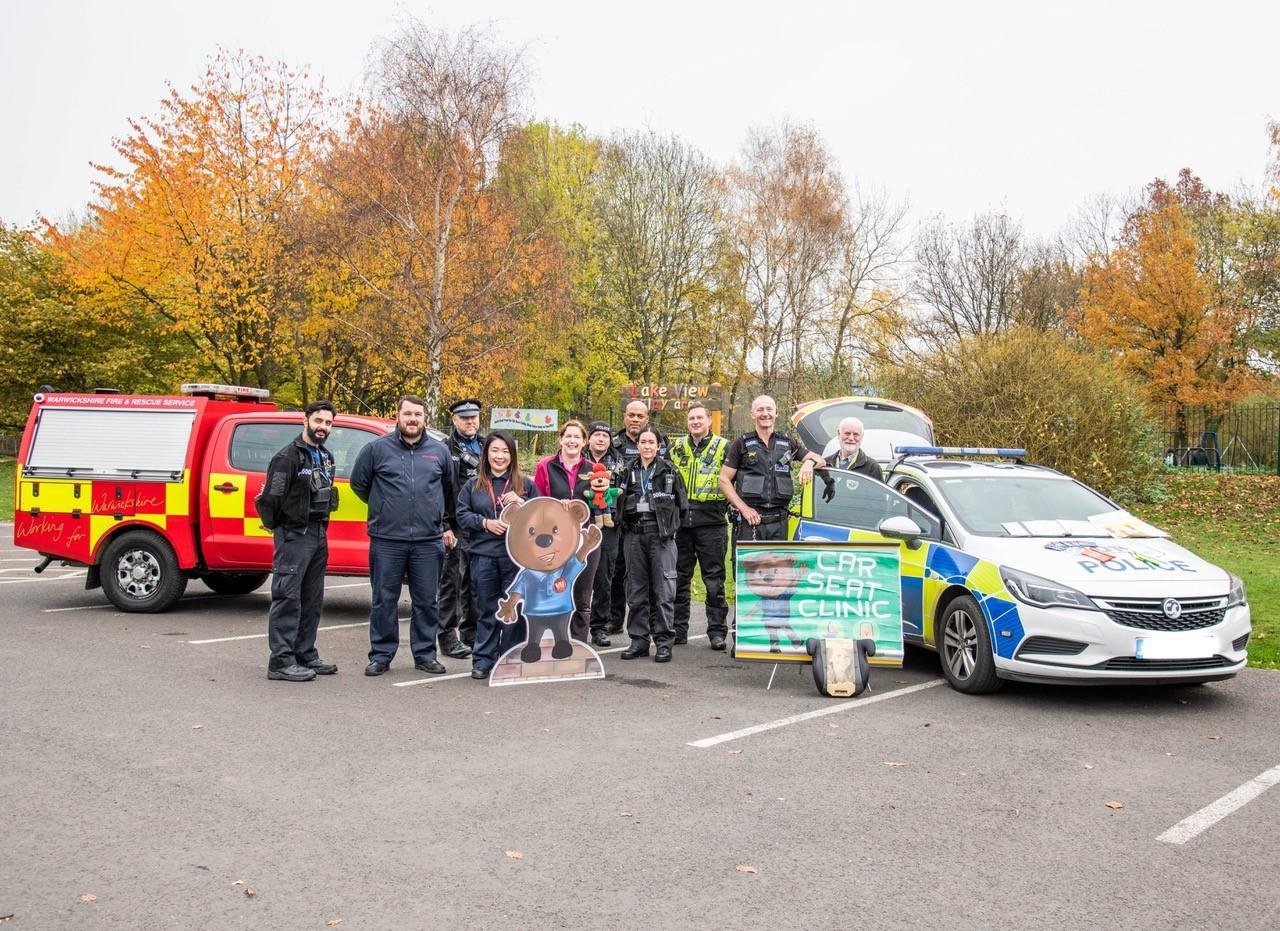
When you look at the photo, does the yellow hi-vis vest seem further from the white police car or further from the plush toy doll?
the white police car

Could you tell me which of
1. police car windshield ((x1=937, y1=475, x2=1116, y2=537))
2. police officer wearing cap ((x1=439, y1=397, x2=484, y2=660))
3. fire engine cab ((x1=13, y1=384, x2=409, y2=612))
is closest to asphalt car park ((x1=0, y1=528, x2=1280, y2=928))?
police officer wearing cap ((x1=439, y1=397, x2=484, y2=660))

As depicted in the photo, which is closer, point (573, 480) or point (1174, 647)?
point (1174, 647)

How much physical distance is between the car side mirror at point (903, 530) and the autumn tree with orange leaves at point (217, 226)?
72.5 ft

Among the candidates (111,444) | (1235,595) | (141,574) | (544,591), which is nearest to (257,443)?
(111,444)

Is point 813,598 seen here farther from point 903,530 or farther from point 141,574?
point 141,574

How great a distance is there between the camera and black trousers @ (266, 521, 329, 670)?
7.70 m

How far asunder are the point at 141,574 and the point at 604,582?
4719 millimetres

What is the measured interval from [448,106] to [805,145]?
19.6 m

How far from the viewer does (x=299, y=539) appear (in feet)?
25.5

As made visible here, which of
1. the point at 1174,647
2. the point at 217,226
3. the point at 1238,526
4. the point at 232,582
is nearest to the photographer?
the point at 1174,647

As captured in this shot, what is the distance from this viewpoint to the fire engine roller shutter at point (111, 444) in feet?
34.6

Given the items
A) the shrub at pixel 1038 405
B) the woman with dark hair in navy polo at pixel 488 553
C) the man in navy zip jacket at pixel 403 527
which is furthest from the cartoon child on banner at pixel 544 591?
the shrub at pixel 1038 405

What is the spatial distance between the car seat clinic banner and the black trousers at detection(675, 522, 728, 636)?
2.97ft

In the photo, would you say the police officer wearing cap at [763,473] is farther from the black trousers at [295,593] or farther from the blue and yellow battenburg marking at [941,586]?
the black trousers at [295,593]
